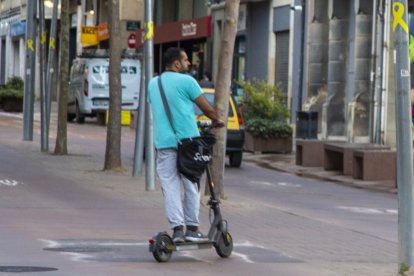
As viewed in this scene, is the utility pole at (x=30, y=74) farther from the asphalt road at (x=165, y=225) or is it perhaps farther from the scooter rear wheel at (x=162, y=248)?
the scooter rear wheel at (x=162, y=248)

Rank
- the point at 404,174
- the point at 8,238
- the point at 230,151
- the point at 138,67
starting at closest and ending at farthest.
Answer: the point at 404,174
the point at 8,238
the point at 230,151
the point at 138,67

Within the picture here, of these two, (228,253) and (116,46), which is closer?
(228,253)

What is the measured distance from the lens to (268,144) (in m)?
31.3

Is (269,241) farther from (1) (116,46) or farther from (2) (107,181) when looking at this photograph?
(1) (116,46)

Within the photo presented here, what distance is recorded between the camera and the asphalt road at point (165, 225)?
10.7m

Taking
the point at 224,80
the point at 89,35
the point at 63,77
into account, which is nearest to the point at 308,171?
the point at 63,77

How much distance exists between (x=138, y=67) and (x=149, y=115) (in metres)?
25.5

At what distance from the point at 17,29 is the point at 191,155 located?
226 feet

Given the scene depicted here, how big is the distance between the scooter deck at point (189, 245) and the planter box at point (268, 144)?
20.4m

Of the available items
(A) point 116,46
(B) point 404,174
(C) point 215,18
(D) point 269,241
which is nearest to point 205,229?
(D) point 269,241

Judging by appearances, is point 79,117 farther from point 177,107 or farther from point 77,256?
point 177,107

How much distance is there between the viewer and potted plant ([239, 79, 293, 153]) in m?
31.0

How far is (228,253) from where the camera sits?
36.4 feet

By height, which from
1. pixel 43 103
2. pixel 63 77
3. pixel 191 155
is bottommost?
pixel 191 155
